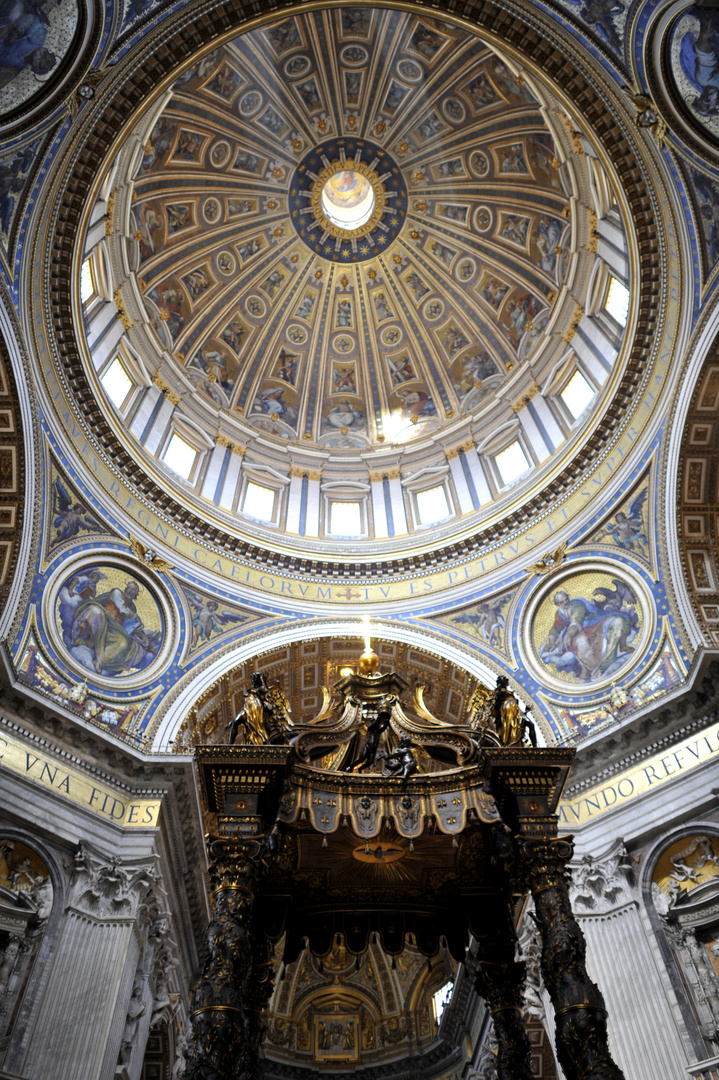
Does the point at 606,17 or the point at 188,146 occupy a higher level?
the point at 188,146

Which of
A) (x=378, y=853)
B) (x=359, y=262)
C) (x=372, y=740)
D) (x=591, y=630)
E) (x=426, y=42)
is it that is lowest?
(x=378, y=853)

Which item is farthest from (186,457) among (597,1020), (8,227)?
(597,1020)

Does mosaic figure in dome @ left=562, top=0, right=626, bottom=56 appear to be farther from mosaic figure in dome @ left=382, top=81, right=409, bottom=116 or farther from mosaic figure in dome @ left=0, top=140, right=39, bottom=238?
mosaic figure in dome @ left=382, top=81, right=409, bottom=116

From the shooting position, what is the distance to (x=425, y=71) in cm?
2092

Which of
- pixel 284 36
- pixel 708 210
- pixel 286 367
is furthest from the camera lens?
pixel 286 367

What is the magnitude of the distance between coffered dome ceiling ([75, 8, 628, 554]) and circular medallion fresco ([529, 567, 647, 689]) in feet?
10.1

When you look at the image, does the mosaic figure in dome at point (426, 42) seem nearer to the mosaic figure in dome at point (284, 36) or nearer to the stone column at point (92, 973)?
the mosaic figure in dome at point (284, 36)

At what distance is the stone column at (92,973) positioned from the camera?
33.2 ft

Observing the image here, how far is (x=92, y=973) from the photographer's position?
1100cm

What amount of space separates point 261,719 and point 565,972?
3.55 m

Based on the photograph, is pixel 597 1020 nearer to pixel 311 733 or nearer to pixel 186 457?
pixel 311 733

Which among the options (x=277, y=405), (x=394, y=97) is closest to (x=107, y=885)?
(x=277, y=405)

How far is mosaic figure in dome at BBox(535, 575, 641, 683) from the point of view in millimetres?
15445

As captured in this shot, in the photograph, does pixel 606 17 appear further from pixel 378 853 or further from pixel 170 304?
pixel 170 304
